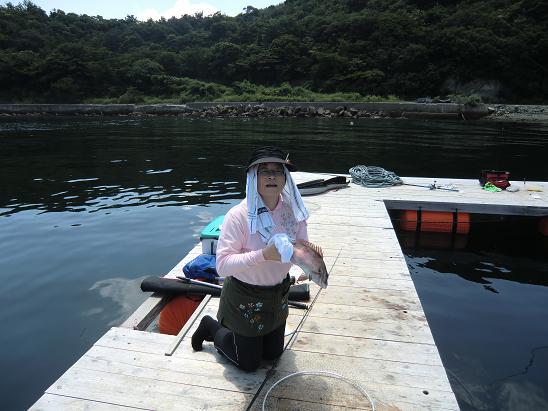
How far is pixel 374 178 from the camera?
10812mm

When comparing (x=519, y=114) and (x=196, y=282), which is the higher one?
(x=519, y=114)

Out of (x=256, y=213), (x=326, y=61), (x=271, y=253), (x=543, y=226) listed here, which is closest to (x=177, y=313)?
(x=256, y=213)

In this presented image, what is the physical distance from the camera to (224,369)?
3.46m

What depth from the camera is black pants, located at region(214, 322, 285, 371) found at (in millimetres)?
3324

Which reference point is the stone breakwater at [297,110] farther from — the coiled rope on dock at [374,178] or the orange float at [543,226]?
the orange float at [543,226]

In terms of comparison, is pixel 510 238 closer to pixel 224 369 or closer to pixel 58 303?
pixel 224 369

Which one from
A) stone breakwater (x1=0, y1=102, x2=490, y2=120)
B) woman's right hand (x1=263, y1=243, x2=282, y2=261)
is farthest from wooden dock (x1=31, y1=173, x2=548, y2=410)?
stone breakwater (x1=0, y1=102, x2=490, y2=120)

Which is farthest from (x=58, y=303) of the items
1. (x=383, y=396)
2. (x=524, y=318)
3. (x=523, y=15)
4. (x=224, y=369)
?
(x=523, y=15)

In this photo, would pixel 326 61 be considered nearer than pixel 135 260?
No

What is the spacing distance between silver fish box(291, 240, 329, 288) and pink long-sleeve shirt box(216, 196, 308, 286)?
0.86 ft

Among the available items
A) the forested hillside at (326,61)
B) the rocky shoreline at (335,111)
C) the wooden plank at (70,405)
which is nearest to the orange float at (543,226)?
the wooden plank at (70,405)

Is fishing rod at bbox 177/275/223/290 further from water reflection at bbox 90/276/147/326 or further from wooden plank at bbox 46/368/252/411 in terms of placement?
wooden plank at bbox 46/368/252/411

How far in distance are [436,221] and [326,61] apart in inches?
2572

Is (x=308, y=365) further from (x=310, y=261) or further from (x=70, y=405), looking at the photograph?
(x=70, y=405)
